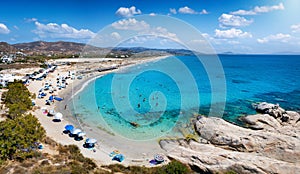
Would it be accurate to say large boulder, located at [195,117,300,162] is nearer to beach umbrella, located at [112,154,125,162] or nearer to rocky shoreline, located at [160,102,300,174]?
rocky shoreline, located at [160,102,300,174]

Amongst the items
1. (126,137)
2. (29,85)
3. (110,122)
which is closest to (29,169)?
(126,137)

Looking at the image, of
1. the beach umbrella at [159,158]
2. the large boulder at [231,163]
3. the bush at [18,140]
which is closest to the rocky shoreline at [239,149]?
the large boulder at [231,163]

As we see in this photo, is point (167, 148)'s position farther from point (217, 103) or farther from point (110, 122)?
point (217, 103)

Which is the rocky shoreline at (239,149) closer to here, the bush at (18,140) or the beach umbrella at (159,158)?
the beach umbrella at (159,158)

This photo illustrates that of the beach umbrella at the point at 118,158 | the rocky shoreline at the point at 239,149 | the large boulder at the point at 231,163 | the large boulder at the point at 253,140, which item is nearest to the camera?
the large boulder at the point at 231,163

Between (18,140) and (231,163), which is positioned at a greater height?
(18,140)

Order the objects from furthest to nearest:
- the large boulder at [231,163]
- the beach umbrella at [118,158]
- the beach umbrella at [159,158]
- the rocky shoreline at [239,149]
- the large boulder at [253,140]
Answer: the beach umbrella at [118,158]
the beach umbrella at [159,158]
the large boulder at [253,140]
the rocky shoreline at [239,149]
the large boulder at [231,163]

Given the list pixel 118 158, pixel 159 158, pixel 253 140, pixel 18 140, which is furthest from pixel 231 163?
pixel 18 140

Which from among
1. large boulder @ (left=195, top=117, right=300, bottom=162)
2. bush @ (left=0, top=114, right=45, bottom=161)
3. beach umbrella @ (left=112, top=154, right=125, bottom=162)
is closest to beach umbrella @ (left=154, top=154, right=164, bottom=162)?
beach umbrella @ (left=112, top=154, right=125, bottom=162)

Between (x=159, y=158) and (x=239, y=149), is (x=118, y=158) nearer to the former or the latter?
(x=159, y=158)
